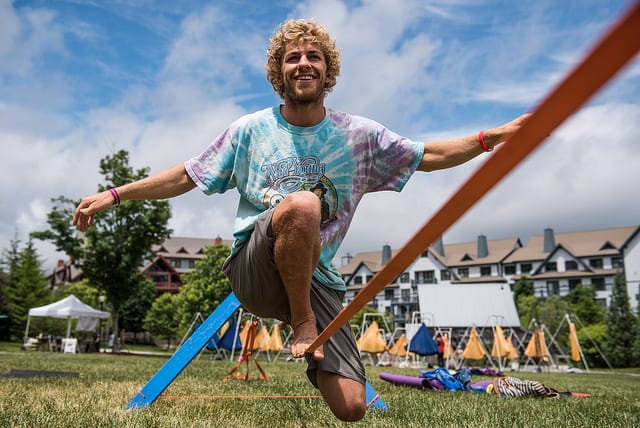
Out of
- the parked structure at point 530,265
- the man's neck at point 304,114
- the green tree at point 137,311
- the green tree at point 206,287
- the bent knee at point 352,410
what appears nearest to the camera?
the bent knee at point 352,410

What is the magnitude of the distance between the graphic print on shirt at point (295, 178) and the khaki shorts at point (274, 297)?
12.1 inches

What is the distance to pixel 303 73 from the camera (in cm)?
328

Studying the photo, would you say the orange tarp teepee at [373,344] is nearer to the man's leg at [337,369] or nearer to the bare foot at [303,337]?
the man's leg at [337,369]

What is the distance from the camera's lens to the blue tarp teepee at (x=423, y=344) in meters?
24.2

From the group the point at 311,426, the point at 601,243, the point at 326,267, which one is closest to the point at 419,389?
the point at 311,426

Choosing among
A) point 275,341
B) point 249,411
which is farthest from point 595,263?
point 249,411

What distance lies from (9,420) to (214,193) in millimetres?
2229

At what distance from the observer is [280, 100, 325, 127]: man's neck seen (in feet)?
10.9

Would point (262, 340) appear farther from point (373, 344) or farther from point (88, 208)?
point (88, 208)

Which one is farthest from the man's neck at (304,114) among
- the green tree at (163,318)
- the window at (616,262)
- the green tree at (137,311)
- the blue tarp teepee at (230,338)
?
the window at (616,262)

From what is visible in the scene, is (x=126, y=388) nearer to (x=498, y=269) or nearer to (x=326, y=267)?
(x=326, y=267)

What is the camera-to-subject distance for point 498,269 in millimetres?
74000

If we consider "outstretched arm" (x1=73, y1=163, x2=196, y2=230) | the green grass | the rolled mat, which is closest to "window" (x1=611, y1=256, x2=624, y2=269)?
the rolled mat

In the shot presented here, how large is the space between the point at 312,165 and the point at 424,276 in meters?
75.6
